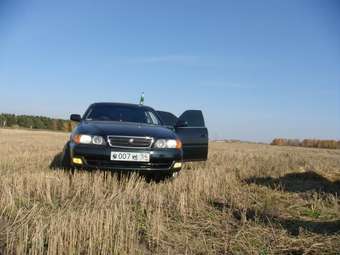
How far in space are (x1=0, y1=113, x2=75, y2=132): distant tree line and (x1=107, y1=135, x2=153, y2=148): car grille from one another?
252 feet

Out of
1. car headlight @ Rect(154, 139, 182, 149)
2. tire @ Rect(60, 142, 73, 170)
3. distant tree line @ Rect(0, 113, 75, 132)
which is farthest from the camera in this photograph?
distant tree line @ Rect(0, 113, 75, 132)

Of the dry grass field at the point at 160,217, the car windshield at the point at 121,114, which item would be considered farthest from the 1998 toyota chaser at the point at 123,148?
the car windshield at the point at 121,114

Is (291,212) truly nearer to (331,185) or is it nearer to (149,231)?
(149,231)

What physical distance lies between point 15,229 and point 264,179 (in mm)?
5919

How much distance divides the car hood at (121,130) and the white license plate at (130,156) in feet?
1.00

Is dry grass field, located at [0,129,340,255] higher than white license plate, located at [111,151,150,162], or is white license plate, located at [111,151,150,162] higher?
white license plate, located at [111,151,150,162]

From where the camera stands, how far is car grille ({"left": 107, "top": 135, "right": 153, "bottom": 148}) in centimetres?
734

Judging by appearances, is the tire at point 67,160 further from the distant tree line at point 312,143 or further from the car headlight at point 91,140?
the distant tree line at point 312,143

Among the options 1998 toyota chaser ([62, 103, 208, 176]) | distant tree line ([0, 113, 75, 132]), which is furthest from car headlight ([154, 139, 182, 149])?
distant tree line ([0, 113, 75, 132])

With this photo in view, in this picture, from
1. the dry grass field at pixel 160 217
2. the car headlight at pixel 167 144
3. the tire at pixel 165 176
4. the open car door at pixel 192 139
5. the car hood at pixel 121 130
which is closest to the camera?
the dry grass field at pixel 160 217

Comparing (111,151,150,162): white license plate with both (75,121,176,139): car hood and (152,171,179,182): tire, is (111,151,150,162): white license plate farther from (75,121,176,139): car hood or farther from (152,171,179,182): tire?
(152,171,179,182): tire

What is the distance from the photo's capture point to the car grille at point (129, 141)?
24.1 ft

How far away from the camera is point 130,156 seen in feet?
24.0

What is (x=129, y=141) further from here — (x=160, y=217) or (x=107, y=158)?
(x=160, y=217)
